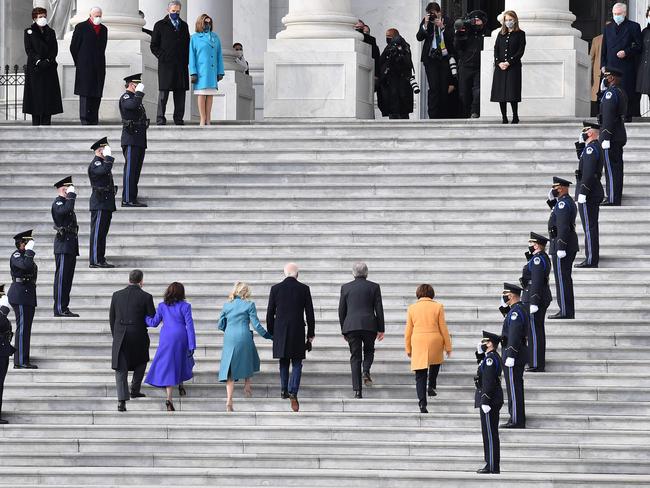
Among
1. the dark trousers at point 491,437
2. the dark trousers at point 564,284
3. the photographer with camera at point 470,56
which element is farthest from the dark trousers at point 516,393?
the photographer with camera at point 470,56

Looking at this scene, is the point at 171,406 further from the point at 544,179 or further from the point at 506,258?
the point at 544,179

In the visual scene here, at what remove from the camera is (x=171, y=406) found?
20.2 m

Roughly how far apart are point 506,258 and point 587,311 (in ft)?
5.43

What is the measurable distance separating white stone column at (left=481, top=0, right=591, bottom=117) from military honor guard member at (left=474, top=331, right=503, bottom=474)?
1095 centimetres

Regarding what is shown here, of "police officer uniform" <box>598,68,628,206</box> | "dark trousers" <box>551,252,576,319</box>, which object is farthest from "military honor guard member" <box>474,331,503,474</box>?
"police officer uniform" <box>598,68,628,206</box>

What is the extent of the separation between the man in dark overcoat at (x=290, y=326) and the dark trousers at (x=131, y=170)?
5.14 meters

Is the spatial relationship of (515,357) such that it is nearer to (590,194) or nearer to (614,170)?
(590,194)

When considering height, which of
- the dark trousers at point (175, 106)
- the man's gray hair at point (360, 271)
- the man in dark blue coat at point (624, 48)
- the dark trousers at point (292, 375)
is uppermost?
the man in dark blue coat at point (624, 48)

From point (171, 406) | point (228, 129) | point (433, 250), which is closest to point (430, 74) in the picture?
point (228, 129)

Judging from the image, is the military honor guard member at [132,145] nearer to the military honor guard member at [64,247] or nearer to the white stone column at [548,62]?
the military honor guard member at [64,247]

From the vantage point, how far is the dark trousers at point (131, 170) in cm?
2517

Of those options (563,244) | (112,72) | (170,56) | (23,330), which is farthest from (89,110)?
(563,244)

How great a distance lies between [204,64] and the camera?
2908 centimetres

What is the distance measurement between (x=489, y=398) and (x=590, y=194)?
497 cm
